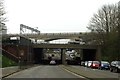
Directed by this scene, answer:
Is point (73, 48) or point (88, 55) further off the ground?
point (73, 48)

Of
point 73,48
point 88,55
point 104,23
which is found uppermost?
point 104,23

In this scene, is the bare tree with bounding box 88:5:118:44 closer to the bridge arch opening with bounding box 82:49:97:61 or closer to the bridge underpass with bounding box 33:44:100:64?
the bridge underpass with bounding box 33:44:100:64

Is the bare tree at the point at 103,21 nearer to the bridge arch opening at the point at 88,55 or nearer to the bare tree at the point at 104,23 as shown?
the bare tree at the point at 104,23

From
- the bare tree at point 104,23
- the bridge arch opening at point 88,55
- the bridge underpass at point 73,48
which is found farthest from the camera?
the bridge arch opening at point 88,55

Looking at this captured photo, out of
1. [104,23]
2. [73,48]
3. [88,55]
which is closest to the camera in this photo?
[104,23]

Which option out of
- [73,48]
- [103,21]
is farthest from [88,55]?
[103,21]

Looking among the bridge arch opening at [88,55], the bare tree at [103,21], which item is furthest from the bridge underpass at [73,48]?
the bare tree at [103,21]

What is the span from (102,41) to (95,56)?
26854mm

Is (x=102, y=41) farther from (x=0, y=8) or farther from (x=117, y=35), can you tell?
(x=0, y=8)

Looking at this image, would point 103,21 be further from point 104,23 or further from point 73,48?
point 73,48

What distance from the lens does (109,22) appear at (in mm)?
91188

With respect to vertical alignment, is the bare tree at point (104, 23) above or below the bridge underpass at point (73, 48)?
above

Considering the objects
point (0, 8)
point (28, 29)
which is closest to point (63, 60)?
point (28, 29)

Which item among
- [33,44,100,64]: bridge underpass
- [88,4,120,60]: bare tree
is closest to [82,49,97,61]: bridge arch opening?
[33,44,100,64]: bridge underpass
